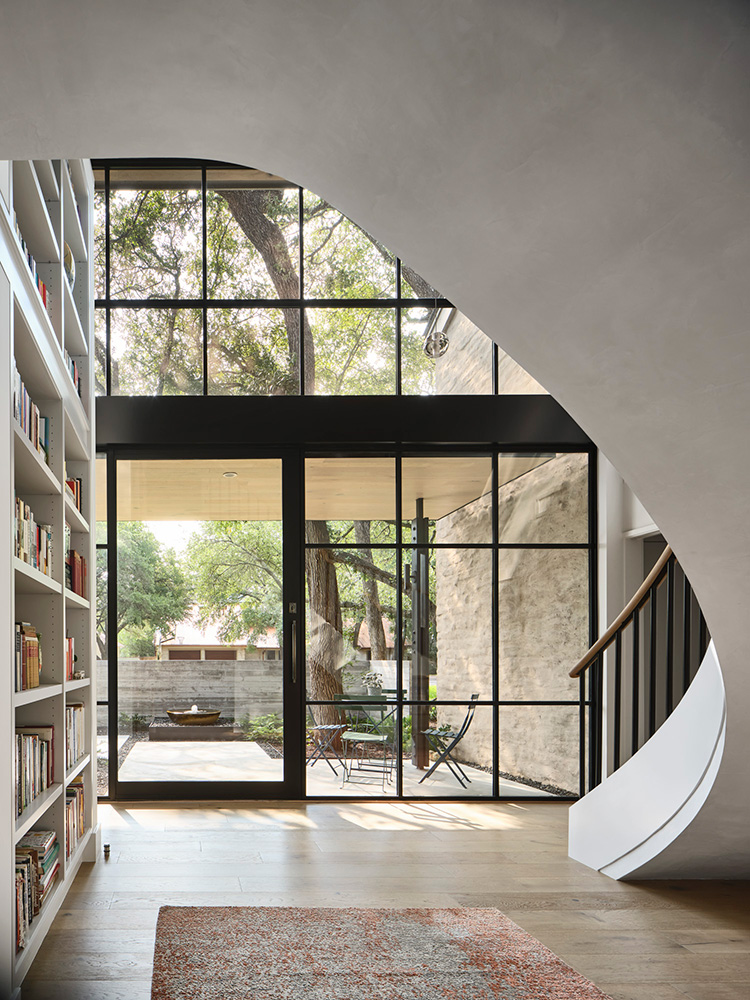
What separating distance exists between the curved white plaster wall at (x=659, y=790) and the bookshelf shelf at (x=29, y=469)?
272cm

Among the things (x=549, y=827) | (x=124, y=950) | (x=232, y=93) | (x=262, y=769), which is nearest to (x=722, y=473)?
(x=232, y=93)

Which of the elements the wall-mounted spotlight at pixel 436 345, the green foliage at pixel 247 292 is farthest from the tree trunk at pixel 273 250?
the wall-mounted spotlight at pixel 436 345

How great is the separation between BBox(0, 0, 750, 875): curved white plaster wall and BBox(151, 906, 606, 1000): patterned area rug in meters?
1.87

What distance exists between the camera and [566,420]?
6.27 metres

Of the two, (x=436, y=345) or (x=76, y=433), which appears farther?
(x=436, y=345)

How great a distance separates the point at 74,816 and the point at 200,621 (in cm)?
221

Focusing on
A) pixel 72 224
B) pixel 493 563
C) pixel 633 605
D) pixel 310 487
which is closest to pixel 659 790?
pixel 633 605

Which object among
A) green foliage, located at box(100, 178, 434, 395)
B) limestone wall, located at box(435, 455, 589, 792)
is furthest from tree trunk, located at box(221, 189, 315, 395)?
limestone wall, located at box(435, 455, 589, 792)

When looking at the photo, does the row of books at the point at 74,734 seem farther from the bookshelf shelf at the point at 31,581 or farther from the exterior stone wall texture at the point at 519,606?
the exterior stone wall texture at the point at 519,606

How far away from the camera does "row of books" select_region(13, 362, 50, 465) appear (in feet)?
9.89

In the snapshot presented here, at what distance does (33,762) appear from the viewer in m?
3.24

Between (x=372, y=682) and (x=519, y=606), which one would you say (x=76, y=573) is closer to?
(x=372, y=682)

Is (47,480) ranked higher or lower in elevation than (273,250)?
lower

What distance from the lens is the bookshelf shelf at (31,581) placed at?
2.92 metres
